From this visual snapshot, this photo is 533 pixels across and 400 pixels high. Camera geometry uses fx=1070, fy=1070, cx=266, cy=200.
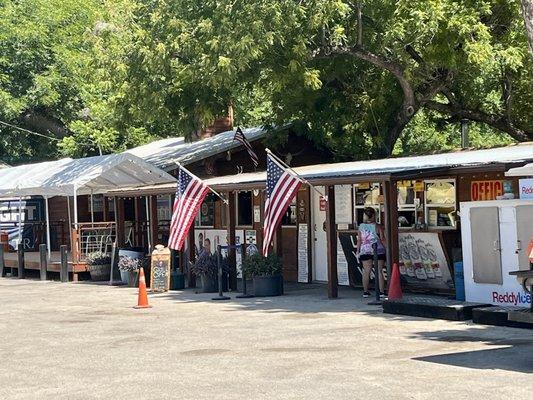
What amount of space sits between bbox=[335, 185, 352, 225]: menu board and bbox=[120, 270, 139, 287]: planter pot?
5.76 metres

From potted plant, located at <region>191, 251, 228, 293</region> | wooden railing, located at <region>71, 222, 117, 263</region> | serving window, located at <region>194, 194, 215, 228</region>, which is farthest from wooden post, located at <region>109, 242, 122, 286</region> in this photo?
potted plant, located at <region>191, 251, 228, 293</region>

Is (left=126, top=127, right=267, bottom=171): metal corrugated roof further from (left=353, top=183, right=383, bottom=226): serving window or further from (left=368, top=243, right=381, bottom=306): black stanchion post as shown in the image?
(left=368, top=243, right=381, bottom=306): black stanchion post

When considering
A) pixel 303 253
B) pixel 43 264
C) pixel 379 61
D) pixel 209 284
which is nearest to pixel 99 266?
pixel 43 264

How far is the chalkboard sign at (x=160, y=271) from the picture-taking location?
25.0 meters

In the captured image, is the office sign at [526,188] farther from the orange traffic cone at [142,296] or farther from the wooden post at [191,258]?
the wooden post at [191,258]

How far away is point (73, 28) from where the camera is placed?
50.8 meters

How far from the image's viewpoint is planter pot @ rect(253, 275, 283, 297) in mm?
22578

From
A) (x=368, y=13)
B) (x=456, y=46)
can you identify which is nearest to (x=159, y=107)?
(x=368, y=13)

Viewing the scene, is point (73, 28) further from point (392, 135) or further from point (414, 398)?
point (414, 398)

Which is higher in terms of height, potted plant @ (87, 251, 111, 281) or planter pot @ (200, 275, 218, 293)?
potted plant @ (87, 251, 111, 281)

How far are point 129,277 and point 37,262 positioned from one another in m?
6.73

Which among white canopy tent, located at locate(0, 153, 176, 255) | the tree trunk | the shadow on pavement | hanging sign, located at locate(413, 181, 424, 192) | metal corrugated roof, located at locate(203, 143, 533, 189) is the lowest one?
the shadow on pavement

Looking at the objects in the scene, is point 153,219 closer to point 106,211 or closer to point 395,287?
point 106,211

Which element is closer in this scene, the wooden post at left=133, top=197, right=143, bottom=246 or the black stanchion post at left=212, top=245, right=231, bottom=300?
the black stanchion post at left=212, top=245, right=231, bottom=300
